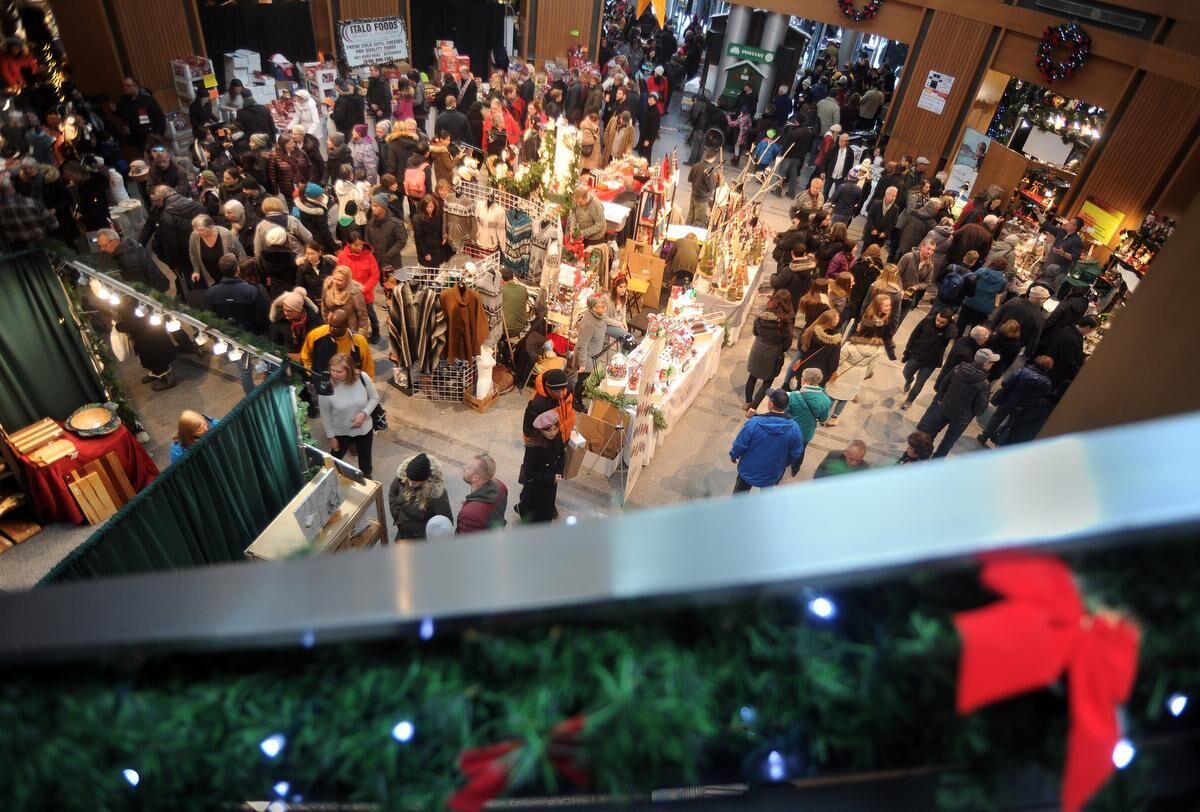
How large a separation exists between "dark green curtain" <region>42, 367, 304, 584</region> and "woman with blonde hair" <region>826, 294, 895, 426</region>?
15.5 feet

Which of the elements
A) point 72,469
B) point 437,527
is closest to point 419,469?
point 437,527

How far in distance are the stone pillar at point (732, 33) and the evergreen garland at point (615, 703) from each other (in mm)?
16465

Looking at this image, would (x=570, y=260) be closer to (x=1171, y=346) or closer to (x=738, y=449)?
(x=738, y=449)

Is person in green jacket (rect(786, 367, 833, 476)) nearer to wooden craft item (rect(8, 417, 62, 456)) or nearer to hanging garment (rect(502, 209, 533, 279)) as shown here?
hanging garment (rect(502, 209, 533, 279))

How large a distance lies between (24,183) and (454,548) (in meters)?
7.83

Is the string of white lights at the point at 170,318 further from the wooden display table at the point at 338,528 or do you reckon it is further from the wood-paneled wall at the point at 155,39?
the wood-paneled wall at the point at 155,39

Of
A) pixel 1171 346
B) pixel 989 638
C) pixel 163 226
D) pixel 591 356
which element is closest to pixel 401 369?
pixel 591 356

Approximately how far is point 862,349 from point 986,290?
93.8 inches

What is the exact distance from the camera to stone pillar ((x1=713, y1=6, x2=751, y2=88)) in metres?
15.6

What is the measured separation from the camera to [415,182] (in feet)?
27.9

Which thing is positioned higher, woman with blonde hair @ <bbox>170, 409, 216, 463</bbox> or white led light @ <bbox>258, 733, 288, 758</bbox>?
white led light @ <bbox>258, 733, 288, 758</bbox>

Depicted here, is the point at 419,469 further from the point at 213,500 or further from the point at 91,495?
the point at 91,495

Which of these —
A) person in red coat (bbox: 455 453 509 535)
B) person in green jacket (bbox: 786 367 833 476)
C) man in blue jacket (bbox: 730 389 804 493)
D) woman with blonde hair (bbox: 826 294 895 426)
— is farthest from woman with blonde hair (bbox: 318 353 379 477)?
woman with blonde hair (bbox: 826 294 895 426)

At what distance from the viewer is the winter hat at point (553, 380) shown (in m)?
4.84
